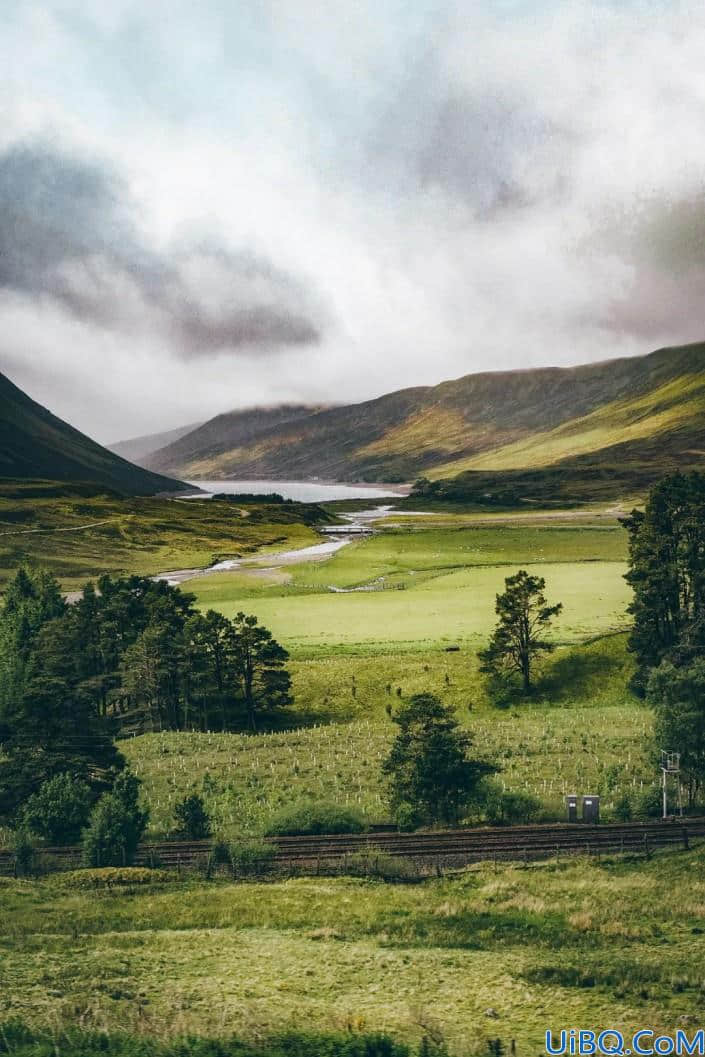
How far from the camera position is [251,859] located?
41344 millimetres

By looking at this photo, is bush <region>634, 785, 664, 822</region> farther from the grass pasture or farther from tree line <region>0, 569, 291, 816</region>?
the grass pasture

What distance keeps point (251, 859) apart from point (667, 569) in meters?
51.0

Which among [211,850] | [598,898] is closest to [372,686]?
[211,850]

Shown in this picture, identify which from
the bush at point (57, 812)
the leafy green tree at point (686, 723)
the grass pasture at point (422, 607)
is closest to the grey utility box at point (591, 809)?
the leafy green tree at point (686, 723)

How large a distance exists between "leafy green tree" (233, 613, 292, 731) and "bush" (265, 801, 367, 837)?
31.7 metres

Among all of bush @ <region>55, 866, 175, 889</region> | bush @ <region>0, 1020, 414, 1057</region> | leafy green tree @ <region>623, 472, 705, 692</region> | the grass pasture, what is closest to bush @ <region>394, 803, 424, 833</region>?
bush @ <region>55, 866, 175, 889</region>

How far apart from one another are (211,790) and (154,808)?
4.55 m

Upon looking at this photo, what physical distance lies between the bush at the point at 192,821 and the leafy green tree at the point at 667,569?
45907 millimetres

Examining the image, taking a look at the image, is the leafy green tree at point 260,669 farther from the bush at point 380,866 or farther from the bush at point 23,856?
the bush at point 380,866

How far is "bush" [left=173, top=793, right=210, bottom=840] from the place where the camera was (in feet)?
156

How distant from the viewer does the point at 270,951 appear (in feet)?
91.9

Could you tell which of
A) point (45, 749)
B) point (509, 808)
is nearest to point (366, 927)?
point (509, 808)

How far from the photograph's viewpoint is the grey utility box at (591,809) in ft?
153

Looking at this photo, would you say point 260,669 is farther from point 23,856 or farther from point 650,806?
point 650,806
